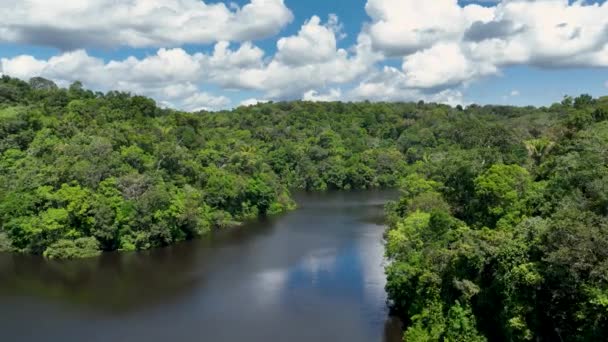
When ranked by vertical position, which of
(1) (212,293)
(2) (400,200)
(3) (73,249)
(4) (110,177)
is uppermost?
(4) (110,177)

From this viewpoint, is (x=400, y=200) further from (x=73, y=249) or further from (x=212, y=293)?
(x=73, y=249)

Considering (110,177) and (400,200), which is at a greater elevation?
(110,177)

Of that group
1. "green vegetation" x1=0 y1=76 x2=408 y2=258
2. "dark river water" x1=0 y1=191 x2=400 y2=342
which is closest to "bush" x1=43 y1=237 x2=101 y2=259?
"green vegetation" x1=0 y1=76 x2=408 y2=258

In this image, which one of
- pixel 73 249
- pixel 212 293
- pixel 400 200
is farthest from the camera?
pixel 400 200

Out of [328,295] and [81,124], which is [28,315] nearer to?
[328,295]

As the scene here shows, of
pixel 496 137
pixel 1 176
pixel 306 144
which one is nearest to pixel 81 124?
pixel 1 176

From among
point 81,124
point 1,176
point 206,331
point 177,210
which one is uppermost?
point 81,124

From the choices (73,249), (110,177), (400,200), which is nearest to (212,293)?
(73,249)
